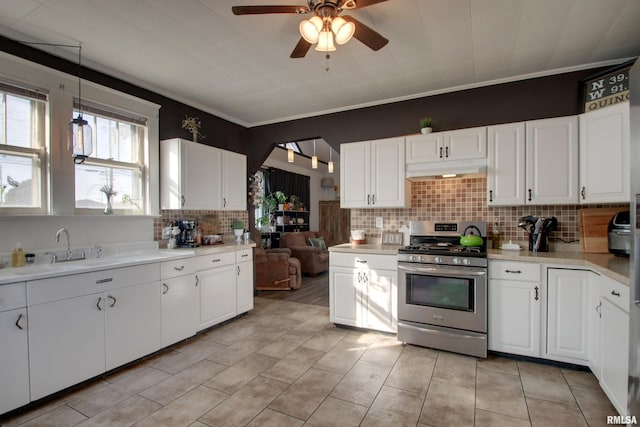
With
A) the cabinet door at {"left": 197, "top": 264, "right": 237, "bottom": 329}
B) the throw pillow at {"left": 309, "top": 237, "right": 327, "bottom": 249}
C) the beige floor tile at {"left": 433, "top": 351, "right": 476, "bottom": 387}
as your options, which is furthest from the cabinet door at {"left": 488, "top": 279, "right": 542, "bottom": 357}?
the throw pillow at {"left": 309, "top": 237, "right": 327, "bottom": 249}

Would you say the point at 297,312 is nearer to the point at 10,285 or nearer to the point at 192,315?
the point at 192,315

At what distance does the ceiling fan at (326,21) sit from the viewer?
1765 millimetres

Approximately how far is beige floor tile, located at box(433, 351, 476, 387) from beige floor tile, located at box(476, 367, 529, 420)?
2.5 inches

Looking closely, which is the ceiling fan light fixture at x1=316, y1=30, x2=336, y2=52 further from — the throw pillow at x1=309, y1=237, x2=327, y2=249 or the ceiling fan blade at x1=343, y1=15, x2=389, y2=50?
the throw pillow at x1=309, y1=237, x2=327, y2=249

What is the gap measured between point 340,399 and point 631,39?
3.59 meters

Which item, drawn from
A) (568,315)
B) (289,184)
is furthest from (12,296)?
(289,184)

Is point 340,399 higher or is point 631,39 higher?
point 631,39

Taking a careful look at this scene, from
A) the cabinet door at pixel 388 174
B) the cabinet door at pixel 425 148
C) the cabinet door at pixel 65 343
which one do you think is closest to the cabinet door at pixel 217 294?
the cabinet door at pixel 65 343

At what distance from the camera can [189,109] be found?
155 inches

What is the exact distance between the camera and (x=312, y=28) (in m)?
1.89

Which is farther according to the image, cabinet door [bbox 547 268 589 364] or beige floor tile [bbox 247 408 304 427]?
cabinet door [bbox 547 268 589 364]

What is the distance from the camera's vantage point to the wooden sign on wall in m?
2.66

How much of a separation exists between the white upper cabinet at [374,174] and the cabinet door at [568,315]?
153cm

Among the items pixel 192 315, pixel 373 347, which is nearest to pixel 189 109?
pixel 192 315
